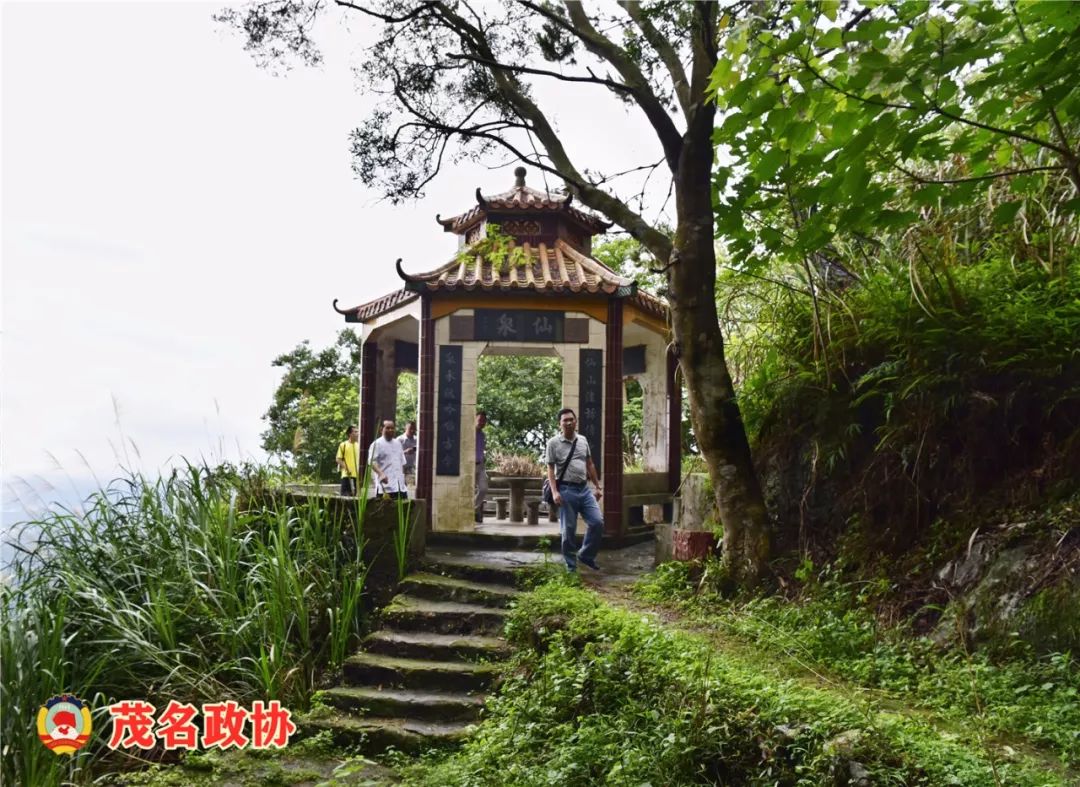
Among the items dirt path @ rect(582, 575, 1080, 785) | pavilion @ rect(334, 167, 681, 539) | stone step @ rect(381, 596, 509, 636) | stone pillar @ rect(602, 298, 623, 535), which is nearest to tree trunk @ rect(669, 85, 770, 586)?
dirt path @ rect(582, 575, 1080, 785)

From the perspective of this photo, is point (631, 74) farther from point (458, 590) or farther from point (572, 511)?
point (458, 590)

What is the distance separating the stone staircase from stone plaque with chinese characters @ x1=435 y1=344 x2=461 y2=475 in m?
1.74

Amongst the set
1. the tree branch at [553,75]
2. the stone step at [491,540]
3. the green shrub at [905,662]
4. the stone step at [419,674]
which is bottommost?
the stone step at [419,674]

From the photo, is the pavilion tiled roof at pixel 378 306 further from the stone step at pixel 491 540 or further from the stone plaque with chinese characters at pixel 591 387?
the stone step at pixel 491 540

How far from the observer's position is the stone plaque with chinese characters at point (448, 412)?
28.9 feet

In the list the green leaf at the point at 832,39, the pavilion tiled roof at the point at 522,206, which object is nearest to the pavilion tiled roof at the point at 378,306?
the pavilion tiled roof at the point at 522,206

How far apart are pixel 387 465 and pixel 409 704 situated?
3.30 m

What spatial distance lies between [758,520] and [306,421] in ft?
42.7

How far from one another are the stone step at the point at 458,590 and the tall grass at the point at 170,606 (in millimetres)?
459

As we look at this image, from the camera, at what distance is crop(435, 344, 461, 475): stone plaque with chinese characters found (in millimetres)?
8797

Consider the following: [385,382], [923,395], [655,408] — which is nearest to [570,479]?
[923,395]

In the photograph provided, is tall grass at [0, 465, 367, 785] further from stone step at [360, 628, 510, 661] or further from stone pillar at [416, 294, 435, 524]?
stone pillar at [416, 294, 435, 524]

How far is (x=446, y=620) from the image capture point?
6508mm

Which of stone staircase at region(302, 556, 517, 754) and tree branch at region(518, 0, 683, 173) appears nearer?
stone staircase at region(302, 556, 517, 754)
